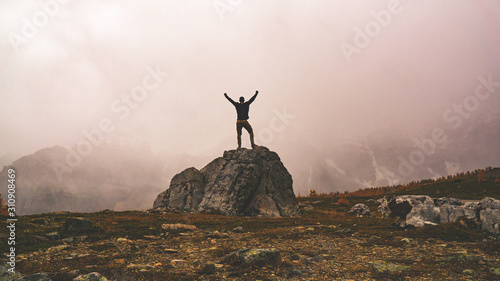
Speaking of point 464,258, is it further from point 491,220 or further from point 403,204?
point 403,204

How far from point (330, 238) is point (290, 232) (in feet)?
8.73

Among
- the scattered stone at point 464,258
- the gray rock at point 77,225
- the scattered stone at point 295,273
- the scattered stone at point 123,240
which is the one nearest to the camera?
the scattered stone at point 295,273

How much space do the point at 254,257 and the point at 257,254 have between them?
0.17 metres

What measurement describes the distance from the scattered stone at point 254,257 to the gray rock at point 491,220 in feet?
43.1

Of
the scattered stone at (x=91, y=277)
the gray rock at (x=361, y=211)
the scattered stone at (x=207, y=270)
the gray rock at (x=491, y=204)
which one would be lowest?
the gray rock at (x=361, y=211)

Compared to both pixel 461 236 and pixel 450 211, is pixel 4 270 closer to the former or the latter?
pixel 461 236

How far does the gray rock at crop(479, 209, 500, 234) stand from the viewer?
1439cm

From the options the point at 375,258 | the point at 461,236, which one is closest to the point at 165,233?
the point at 375,258

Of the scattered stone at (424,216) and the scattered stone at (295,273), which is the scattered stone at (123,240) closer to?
the scattered stone at (295,273)

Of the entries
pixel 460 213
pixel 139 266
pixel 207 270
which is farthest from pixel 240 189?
pixel 207 270

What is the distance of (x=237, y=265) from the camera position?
9297 millimetres

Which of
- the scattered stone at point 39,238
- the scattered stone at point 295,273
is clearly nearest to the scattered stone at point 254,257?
the scattered stone at point 295,273

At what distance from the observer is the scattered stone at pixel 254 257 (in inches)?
366

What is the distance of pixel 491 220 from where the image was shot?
14812mm
